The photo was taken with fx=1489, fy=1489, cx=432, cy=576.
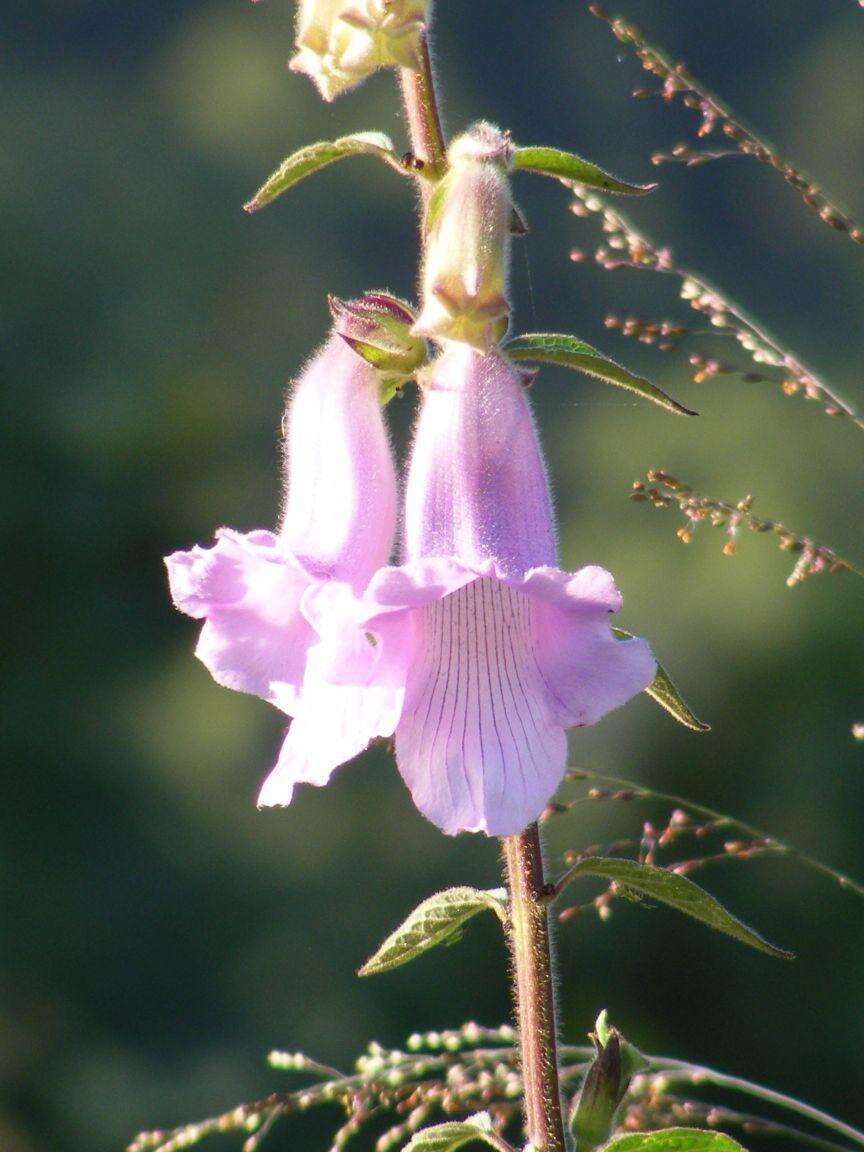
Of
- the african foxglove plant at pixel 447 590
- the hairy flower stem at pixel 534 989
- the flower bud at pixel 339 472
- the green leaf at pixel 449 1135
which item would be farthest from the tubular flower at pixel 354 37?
the green leaf at pixel 449 1135

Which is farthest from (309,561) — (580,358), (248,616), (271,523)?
(271,523)

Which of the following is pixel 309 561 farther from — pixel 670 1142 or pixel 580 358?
pixel 670 1142

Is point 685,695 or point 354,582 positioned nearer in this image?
point 354,582

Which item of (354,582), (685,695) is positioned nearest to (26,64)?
(685,695)

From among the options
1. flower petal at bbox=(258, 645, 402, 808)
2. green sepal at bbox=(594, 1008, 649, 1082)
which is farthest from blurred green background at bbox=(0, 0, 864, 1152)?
flower petal at bbox=(258, 645, 402, 808)

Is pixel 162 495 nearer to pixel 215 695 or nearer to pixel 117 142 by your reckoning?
pixel 215 695

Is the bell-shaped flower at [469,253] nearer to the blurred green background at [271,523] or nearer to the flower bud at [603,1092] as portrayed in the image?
the flower bud at [603,1092]

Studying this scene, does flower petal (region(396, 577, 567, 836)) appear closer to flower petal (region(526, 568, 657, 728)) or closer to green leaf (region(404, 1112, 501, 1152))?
flower petal (region(526, 568, 657, 728))
